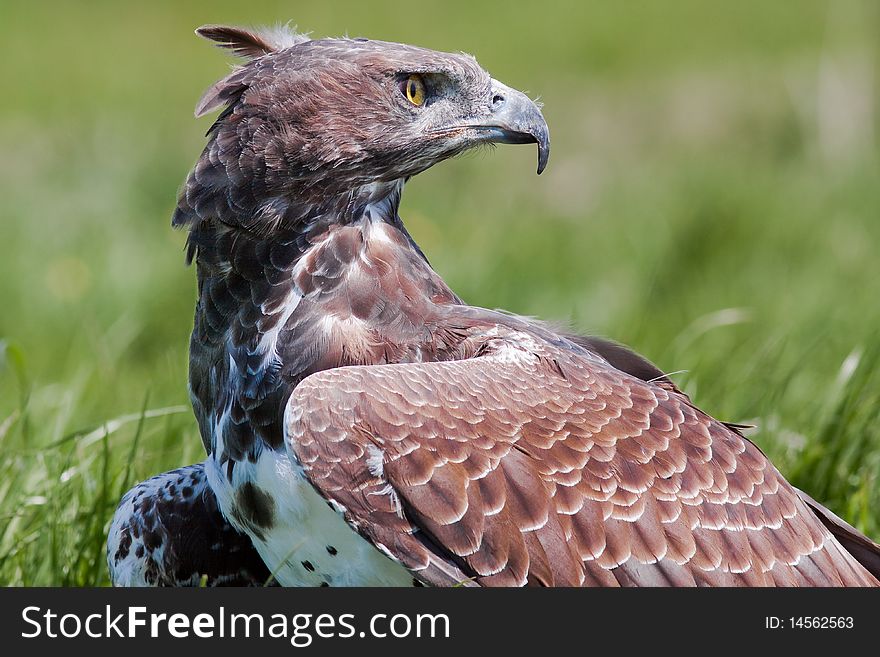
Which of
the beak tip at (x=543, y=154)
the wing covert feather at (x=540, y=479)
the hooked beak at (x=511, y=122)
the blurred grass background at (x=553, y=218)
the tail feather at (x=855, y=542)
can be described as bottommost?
the blurred grass background at (x=553, y=218)

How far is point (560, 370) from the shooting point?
343 cm

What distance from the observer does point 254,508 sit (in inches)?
134

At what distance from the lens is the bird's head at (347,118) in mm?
3527

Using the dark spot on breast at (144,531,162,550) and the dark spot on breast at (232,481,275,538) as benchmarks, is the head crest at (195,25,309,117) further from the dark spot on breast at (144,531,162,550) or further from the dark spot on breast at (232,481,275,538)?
the dark spot on breast at (144,531,162,550)

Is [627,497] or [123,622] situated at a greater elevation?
[627,497]

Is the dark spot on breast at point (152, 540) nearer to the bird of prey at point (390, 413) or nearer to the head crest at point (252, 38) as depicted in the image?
the bird of prey at point (390, 413)

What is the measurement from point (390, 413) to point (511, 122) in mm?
1011

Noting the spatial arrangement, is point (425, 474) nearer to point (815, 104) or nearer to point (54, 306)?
point (54, 306)

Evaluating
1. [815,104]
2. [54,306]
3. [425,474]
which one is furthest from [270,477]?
[815,104]

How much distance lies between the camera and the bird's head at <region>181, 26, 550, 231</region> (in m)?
3.53

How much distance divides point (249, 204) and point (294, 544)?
96cm

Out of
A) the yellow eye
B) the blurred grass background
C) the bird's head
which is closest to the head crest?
the bird's head

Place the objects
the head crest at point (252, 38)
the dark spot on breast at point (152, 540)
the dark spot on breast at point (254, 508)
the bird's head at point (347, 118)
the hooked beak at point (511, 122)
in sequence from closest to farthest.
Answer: the dark spot on breast at point (254, 508) → the bird's head at point (347, 118) → the hooked beak at point (511, 122) → the dark spot on breast at point (152, 540) → the head crest at point (252, 38)

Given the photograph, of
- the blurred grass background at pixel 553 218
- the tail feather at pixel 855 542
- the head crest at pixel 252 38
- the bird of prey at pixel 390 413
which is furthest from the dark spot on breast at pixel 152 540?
the tail feather at pixel 855 542
